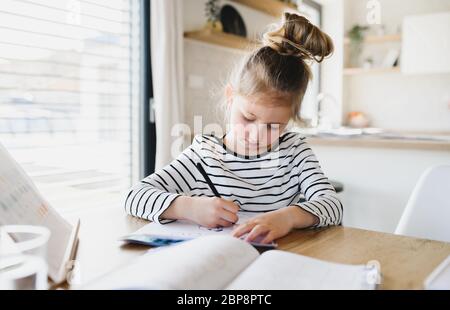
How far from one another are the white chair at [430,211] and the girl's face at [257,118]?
40 centimetres

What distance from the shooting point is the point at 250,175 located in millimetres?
1203

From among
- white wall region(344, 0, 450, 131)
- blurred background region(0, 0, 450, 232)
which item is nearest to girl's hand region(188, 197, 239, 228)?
blurred background region(0, 0, 450, 232)

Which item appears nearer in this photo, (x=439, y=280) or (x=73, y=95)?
(x=439, y=280)

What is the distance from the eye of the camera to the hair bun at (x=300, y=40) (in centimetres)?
113

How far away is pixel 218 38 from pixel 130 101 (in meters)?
0.77

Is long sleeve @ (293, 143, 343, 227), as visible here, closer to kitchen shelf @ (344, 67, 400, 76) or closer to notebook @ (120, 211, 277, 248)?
notebook @ (120, 211, 277, 248)

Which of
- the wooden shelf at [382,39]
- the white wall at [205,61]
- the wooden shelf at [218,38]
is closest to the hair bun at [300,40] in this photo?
the white wall at [205,61]

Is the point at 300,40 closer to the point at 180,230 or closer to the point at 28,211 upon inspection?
the point at 180,230

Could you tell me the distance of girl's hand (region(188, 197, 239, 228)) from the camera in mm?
867

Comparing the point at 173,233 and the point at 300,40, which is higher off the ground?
the point at 300,40

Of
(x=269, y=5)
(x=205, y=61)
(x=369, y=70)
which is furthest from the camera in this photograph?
(x=369, y=70)

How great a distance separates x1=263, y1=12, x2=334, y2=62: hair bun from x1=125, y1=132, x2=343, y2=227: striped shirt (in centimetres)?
26

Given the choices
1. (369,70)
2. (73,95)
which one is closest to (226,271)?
(73,95)

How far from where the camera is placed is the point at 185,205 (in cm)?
91
